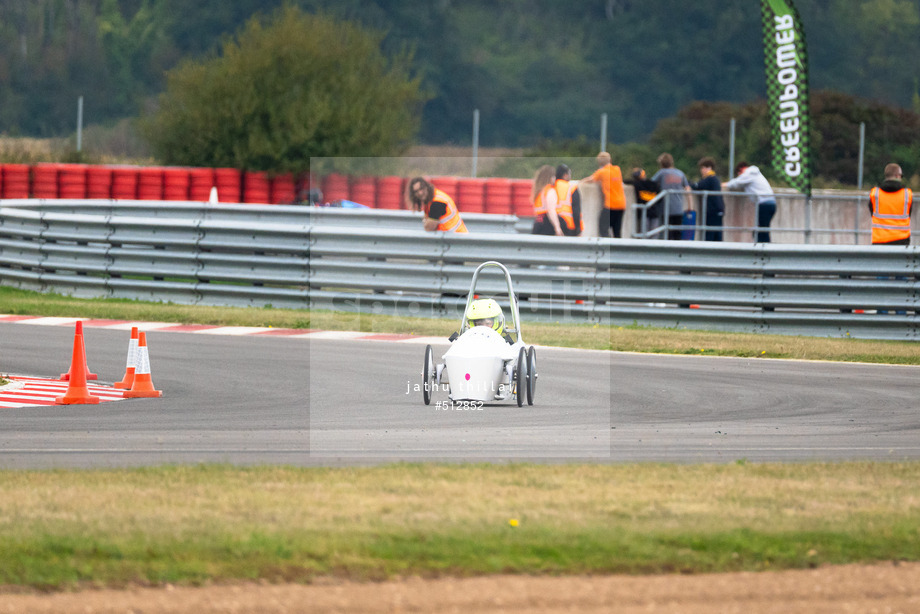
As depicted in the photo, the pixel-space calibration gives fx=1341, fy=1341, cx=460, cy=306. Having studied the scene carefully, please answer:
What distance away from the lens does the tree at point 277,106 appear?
34688mm

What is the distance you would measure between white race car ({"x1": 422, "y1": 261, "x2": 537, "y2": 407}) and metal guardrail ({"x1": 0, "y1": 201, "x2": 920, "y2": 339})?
5.55m

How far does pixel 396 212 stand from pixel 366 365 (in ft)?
31.9

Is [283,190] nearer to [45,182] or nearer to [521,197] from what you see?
[45,182]

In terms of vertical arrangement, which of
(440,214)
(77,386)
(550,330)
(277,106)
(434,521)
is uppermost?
(277,106)

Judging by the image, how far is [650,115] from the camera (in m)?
73.9

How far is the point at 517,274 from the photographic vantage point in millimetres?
16422

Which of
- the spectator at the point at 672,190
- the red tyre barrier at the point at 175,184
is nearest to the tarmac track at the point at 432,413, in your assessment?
the spectator at the point at 672,190

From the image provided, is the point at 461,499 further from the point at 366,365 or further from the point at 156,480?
the point at 366,365

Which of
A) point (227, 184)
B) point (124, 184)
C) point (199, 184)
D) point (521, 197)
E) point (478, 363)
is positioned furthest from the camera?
point (227, 184)

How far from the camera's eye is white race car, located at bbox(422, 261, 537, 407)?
10.1 metres

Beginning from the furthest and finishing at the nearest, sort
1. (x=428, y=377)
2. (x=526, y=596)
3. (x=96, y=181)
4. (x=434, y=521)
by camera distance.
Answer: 1. (x=96, y=181)
2. (x=428, y=377)
3. (x=434, y=521)
4. (x=526, y=596)

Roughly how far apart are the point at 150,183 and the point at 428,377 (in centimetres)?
2223

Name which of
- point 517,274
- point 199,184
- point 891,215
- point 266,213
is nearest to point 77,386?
point 517,274

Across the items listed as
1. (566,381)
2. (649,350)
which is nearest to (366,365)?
(566,381)
